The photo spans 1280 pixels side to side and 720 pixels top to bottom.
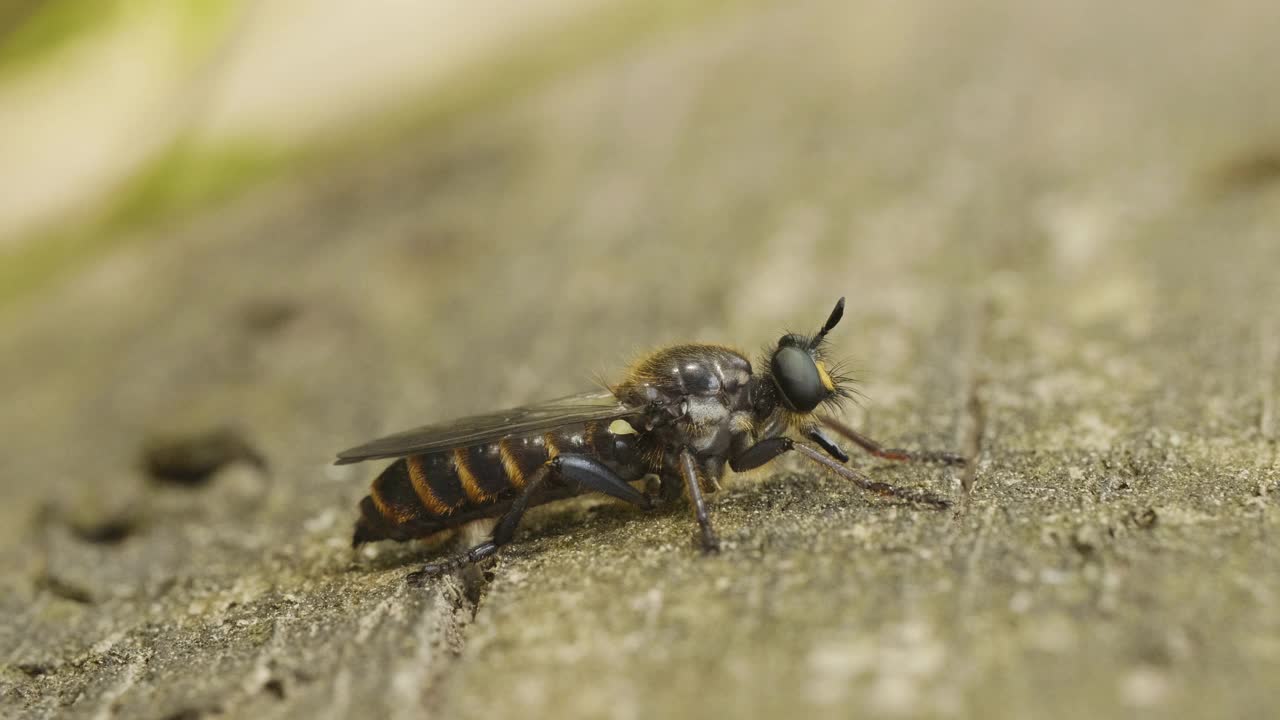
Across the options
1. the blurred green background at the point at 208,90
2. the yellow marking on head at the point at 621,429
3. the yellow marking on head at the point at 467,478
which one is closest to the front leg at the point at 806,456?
the yellow marking on head at the point at 621,429

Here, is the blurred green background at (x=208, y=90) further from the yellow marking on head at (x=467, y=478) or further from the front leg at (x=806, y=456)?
the front leg at (x=806, y=456)

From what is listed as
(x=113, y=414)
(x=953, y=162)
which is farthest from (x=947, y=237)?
(x=113, y=414)

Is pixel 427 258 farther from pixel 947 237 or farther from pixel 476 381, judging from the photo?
pixel 947 237

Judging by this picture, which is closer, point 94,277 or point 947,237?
point 947,237

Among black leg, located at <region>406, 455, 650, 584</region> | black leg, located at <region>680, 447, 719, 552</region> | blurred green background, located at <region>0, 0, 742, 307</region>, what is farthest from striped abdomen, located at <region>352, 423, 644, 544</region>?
blurred green background, located at <region>0, 0, 742, 307</region>

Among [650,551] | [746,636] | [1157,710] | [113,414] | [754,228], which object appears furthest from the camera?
[754,228]

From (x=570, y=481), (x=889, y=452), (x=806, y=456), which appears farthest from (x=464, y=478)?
(x=889, y=452)

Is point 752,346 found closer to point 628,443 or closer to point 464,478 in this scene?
point 628,443
